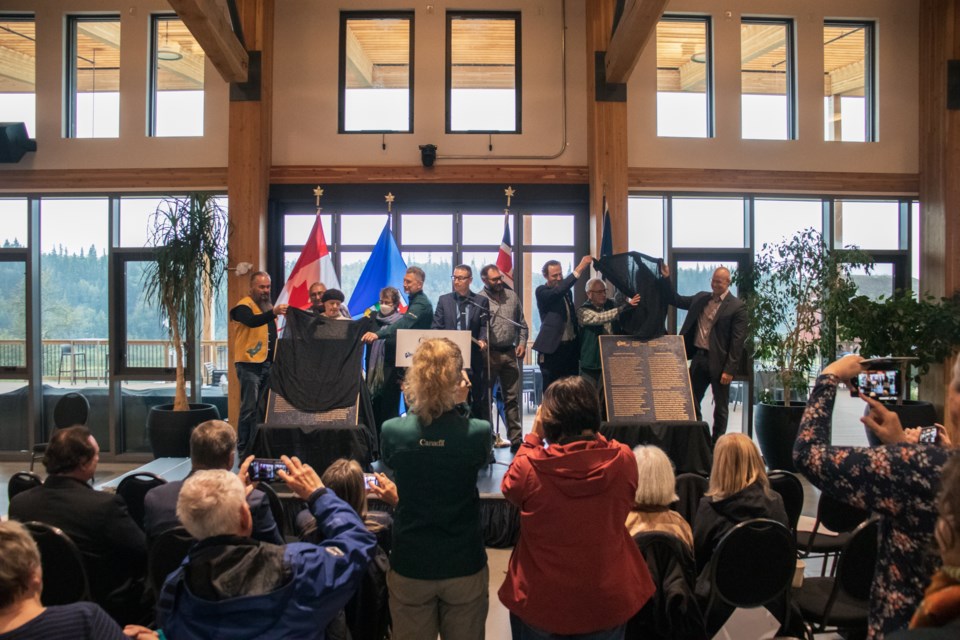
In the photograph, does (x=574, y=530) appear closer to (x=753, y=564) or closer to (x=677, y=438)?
(x=753, y=564)

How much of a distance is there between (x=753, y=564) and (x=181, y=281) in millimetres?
5887

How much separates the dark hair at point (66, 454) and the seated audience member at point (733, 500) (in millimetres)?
2417

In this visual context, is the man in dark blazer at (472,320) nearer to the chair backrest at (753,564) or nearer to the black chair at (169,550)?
the chair backrest at (753,564)

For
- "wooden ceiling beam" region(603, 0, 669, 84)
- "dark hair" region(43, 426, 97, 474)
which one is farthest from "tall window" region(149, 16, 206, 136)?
"dark hair" region(43, 426, 97, 474)

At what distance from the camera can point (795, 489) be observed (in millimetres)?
3482

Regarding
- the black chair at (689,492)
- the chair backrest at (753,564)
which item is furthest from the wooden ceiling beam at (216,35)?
the chair backrest at (753,564)

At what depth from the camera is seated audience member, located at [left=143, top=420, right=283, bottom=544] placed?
8.38 ft

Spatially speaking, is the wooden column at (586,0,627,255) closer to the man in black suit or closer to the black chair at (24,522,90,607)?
the man in black suit

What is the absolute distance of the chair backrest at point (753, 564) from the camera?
2.56 m

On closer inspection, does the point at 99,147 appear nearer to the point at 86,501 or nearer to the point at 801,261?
the point at 86,501

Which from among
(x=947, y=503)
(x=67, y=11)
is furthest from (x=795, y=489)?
(x=67, y=11)

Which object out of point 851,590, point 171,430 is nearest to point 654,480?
point 851,590

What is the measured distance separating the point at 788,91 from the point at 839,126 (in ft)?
2.31

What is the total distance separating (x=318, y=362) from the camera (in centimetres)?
557
